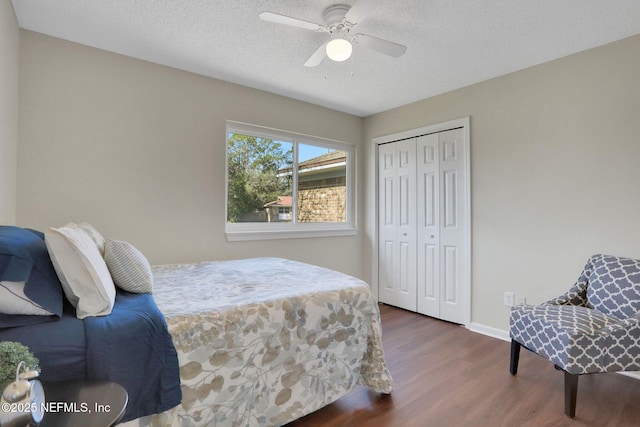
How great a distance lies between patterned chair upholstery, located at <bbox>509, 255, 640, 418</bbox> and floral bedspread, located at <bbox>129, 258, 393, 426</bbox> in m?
0.99

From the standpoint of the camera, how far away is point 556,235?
266 centimetres

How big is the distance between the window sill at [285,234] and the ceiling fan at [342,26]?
179 cm

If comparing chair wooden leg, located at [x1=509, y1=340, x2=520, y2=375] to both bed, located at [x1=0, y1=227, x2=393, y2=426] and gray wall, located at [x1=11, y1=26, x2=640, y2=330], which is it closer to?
gray wall, located at [x1=11, y1=26, x2=640, y2=330]

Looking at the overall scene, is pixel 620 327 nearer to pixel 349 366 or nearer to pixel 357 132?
pixel 349 366

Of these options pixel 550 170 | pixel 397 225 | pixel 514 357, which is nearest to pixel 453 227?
pixel 397 225

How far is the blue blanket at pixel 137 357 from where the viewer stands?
115 cm

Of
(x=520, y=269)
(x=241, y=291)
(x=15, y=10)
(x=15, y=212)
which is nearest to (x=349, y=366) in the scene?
(x=241, y=291)

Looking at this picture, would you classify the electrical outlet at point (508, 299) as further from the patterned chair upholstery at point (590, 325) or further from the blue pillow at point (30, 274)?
the blue pillow at point (30, 274)

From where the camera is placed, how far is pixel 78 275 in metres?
1.23

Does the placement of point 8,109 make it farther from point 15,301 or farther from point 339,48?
point 339,48

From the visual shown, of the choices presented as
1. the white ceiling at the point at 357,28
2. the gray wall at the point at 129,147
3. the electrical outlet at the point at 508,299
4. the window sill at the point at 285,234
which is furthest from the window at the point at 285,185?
the electrical outlet at the point at 508,299

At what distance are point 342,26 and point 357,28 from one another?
18 cm

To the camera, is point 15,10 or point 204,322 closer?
point 204,322

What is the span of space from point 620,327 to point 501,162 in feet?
5.33
